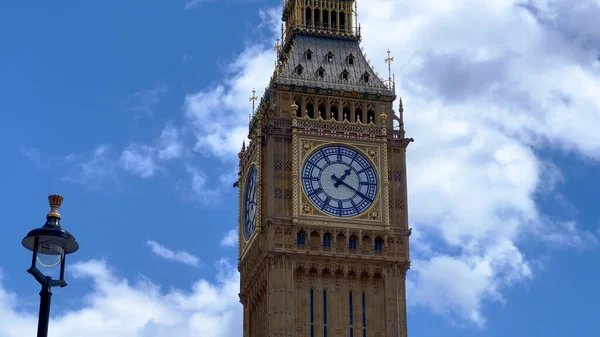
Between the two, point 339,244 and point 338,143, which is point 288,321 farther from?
point 338,143

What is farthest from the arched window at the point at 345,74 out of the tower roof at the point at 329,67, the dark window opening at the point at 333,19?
the dark window opening at the point at 333,19

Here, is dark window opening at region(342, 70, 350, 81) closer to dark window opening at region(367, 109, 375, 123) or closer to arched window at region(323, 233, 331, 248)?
dark window opening at region(367, 109, 375, 123)

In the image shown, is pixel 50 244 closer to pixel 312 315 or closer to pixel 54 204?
pixel 54 204

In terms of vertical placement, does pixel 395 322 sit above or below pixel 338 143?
below

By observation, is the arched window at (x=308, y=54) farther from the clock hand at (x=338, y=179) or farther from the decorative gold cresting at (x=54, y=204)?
the decorative gold cresting at (x=54, y=204)

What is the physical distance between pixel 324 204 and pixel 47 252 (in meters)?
55.5

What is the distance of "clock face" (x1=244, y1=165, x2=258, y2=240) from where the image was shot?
83.6 meters

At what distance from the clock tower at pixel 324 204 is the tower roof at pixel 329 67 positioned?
0.29 ft

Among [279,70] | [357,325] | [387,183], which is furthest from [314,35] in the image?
[357,325]

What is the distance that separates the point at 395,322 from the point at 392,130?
1254 centimetres

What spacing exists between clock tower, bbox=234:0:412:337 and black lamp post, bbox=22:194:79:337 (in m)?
52.2

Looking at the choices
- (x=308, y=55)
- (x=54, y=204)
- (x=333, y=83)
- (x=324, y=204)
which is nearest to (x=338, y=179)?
(x=324, y=204)

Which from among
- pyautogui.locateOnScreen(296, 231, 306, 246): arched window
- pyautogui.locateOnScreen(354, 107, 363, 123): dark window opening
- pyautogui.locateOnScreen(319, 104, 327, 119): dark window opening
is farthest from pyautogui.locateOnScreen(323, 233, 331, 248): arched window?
pyautogui.locateOnScreen(354, 107, 363, 123): dark window opening

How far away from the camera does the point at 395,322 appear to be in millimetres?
78938
